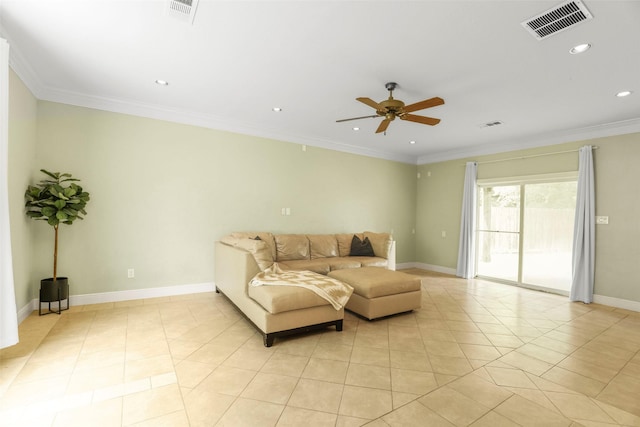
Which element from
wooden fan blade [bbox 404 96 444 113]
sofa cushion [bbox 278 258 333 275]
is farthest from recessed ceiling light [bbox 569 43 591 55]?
sofa cushion [bbox 278 258 333 275]

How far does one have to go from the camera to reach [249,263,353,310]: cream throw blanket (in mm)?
3072

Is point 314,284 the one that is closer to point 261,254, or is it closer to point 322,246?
point 261,254

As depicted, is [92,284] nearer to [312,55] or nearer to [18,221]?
[18,221]

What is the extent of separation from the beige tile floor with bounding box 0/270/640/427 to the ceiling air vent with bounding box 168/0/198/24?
2.77 meters

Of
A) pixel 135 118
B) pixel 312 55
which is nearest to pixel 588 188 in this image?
pixel 312 55

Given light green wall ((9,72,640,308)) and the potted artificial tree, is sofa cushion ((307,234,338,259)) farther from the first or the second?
the potted artificial tree

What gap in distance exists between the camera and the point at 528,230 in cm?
545

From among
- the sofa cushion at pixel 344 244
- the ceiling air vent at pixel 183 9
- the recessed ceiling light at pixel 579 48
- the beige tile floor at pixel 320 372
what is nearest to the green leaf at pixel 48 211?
the beige tile floor at pixel 320 372

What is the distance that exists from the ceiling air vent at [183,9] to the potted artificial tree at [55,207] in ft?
8.16

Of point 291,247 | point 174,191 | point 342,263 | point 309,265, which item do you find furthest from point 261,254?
point 174,191

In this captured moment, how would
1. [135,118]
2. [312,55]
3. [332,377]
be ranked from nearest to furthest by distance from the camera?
[332,377], [312,55], [135,118]

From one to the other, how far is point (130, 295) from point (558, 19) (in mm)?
5452

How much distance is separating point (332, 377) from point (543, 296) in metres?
4.48

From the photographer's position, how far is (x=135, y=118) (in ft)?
13.6
